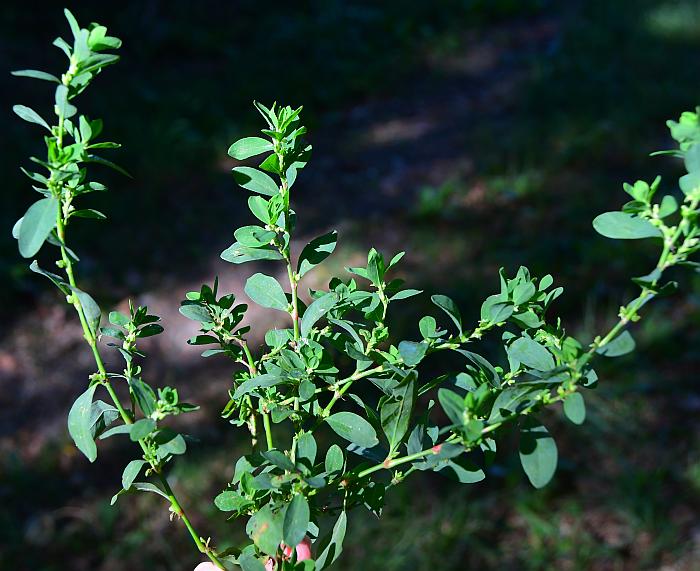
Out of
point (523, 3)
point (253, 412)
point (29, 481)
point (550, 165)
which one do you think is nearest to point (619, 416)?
point (550, 165)

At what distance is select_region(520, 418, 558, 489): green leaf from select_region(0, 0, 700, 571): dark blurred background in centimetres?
189

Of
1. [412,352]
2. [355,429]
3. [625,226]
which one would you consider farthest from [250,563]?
[625,226]

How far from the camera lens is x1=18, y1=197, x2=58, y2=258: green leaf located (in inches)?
28.3

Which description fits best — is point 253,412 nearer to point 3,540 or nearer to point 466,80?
point 3,540

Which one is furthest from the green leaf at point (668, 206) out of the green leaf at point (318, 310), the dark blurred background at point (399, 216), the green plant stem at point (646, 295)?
the dark blurred background at point (399, 216)

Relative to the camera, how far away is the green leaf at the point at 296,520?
71 cm

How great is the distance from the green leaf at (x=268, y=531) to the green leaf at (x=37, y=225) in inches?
12.7

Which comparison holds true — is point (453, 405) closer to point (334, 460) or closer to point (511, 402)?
point (511, 402)

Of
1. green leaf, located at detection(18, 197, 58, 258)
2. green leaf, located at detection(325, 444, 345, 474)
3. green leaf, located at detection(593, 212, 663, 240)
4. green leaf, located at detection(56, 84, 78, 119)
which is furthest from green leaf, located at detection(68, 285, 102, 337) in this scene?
green leaf, located at detection(593, 212, 663, 240)

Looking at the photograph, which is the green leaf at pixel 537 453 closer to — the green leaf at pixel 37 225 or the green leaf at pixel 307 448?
the green leaf at pixel 307 448

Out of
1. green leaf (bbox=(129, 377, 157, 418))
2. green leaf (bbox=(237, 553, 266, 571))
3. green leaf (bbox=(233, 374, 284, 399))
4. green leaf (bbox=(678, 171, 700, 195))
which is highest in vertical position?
green leaf (bbox=(129, 377, 157, 418))

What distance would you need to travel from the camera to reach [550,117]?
16.0ft

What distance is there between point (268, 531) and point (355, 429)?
140 mm

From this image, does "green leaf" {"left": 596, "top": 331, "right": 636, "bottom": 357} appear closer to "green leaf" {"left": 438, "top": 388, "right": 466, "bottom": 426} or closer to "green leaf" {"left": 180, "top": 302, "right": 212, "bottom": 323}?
"green leaf" {"left": 438, "top": 388, "right": 466, "bottom": 426}
